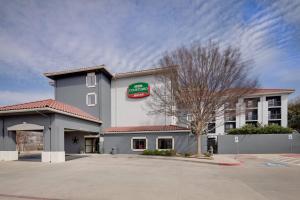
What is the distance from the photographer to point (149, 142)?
25.7 meters

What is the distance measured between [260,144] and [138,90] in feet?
57.2

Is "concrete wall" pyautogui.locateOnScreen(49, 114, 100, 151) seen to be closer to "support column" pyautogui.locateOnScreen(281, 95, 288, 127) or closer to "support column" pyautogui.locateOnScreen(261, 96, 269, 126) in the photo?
"support column" pyautogui.locateOnScreen(261, 96, 269, 126)

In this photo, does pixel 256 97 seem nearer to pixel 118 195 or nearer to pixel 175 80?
pixel 175 80

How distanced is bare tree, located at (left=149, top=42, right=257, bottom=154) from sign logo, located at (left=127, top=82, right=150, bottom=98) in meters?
5.57

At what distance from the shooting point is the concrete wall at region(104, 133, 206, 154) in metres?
24.4

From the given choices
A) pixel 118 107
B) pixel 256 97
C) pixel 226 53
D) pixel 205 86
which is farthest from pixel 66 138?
pixel 256 97

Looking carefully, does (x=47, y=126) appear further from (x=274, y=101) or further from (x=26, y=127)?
(x=274, y=101)

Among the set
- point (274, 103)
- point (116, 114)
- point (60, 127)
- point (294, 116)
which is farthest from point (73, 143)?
point (294, 116)

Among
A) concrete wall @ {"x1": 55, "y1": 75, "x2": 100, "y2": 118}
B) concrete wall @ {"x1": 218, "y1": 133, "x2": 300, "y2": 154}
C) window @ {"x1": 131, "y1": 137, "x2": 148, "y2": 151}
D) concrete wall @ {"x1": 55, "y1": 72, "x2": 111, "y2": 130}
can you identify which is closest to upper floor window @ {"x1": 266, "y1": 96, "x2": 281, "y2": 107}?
concrete wall @ {"x1": 218, "y1": 133, "x2": 300, "y2": 154}

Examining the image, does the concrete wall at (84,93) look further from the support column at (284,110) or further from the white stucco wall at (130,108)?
the support column at (284,110)

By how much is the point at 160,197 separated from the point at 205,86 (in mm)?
14546

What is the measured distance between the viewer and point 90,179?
436 inches

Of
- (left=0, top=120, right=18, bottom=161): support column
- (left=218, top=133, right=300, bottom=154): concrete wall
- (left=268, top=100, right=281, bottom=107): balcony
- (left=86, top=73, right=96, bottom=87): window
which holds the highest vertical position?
(left=86, top=73, right=96, bottom=87): window

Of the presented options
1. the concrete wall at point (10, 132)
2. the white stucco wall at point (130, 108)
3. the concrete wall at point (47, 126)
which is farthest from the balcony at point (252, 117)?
the concrete wall at point (10, 132)
